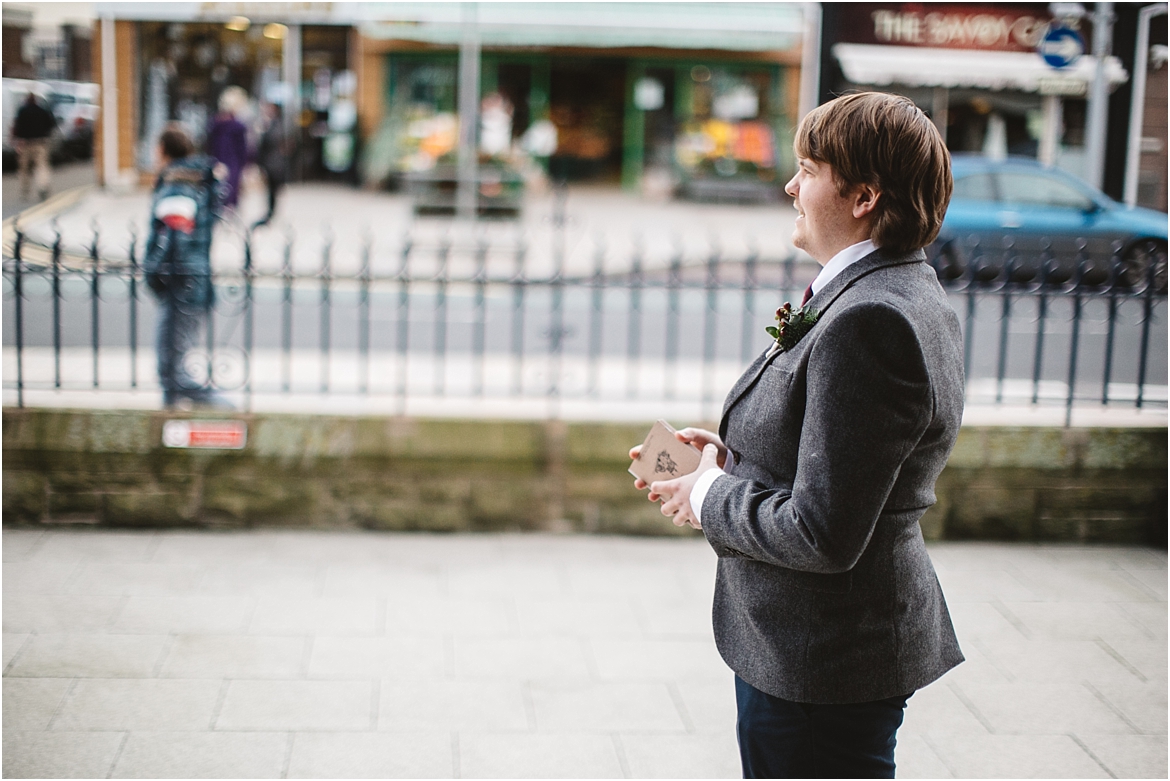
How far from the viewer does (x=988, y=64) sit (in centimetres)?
1162

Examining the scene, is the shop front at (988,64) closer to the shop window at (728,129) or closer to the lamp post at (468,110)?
the lamp post at (468,110)

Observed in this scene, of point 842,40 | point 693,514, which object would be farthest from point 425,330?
point 693,514

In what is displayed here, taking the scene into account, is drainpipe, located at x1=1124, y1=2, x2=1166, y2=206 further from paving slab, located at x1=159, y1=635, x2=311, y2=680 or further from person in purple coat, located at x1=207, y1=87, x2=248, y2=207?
person in purple coat, located at x1=207, y1=87, x2=248, y2=207

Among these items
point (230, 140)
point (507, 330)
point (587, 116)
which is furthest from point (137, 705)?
point (587, 116)

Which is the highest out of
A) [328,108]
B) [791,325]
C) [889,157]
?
[328,108]

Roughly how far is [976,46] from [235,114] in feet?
34.7

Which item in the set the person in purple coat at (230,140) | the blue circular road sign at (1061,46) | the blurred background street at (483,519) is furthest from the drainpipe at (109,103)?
the blue circular road sign at (1061,46)

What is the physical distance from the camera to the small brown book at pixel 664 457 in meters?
2.10

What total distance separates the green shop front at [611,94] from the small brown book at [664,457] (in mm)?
16884

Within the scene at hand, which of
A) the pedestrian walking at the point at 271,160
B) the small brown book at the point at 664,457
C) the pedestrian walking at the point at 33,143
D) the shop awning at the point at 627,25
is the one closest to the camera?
the small brown book at the point at 664,457

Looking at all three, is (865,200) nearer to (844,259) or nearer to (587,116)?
(844,259)

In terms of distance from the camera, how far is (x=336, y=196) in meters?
22.0

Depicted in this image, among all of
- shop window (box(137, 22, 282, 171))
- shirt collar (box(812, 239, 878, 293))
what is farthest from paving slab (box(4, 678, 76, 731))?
shop window (box(137, 22, 282, 171))

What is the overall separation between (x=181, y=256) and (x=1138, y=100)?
5.61 m
